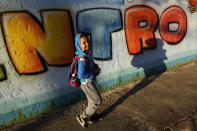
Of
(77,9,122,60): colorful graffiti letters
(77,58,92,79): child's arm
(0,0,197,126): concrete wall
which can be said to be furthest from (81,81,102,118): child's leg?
(77,9,122,60): colorful graffiti letters

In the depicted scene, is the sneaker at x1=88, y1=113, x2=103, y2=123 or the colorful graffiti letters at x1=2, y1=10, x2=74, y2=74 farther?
the sneaker at x1=88, y1=113, x2=103, y2=123

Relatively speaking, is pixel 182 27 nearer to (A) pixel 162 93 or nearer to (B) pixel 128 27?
(B) pixel 128 27

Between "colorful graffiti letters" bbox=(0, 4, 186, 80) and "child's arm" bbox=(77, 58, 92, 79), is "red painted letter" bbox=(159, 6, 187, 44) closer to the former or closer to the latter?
"colorful graffiti letters" bbox=(0, 4, 186, 80)

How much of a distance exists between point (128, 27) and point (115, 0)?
738 millimetres

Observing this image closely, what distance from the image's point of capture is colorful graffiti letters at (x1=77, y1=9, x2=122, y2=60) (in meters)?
4.18

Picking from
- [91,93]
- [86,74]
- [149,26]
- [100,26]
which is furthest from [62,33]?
[149,26]

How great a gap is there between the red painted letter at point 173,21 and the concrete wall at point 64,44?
3cm

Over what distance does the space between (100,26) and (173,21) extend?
2603mm

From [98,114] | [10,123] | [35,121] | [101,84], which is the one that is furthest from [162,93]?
[10,123]

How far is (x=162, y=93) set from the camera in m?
4.58

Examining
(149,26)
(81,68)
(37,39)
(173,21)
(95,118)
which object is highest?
(173,21)

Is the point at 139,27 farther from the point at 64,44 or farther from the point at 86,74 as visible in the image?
the point at 86,74

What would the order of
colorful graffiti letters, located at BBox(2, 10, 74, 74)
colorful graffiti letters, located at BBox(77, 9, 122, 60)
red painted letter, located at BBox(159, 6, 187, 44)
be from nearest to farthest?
colorful graffiti letters, located at BBox(2, 10, 74, 74), colorful graffiti letters, located at BBox(77, 9, 122, 60), red painted letter, located at BBox(159, 6, 187, 44)

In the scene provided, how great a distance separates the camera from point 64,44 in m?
3.96
